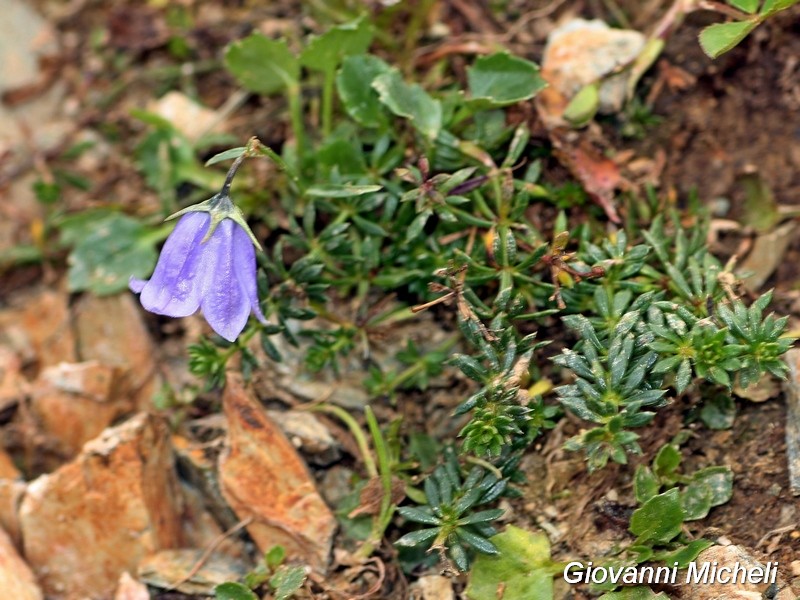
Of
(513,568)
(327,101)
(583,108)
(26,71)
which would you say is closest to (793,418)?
(513,568)

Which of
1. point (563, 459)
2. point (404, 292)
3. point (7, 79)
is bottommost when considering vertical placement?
point (563, 459)

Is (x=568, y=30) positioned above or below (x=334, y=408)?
above

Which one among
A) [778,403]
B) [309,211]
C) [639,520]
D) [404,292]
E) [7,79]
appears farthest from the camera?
[7,79]

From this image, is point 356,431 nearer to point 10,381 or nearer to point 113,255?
point 113,255

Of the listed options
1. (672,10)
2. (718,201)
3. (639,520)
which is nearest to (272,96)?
(672,10)

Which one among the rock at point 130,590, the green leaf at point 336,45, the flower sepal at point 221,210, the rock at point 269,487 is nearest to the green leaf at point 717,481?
the rock at point 269,487

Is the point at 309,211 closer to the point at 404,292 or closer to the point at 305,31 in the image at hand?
the point at 404,292

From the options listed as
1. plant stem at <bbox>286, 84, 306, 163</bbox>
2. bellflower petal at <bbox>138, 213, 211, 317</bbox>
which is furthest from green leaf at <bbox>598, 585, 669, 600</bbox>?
plant stem at <bbox>286, 84, 306, 163</bbox>

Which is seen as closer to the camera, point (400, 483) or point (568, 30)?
point (400, 483)
